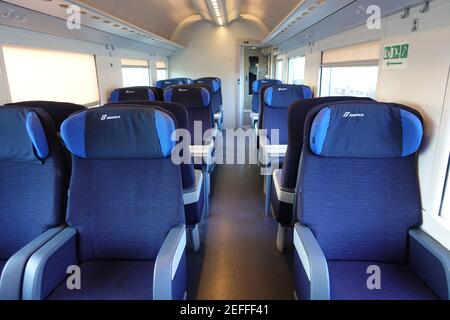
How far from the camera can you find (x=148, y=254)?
182 centimetres

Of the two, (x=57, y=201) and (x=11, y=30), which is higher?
(x=11, y=30)

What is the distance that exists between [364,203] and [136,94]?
10.5ft

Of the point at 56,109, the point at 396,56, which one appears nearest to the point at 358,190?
the point at 396,56

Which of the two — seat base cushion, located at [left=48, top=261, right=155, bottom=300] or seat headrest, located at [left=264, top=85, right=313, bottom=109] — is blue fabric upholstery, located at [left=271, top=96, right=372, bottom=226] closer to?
seat base cushion, located at [left=48, top=261, right=155, bottom=300]

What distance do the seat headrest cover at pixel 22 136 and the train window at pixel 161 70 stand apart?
6236 millimetres

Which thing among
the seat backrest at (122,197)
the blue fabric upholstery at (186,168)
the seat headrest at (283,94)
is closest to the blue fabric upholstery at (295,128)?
the blue fabric upholstery at (186,168)

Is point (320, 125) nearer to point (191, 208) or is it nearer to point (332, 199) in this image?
point (332, 199)

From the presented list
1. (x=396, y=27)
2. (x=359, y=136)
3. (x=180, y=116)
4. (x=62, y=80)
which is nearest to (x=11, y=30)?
(x=62, y=80)

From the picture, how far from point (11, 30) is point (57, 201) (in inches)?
66.6

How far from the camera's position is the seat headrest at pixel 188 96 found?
3.96 meters

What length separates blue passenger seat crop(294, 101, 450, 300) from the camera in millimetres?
1620

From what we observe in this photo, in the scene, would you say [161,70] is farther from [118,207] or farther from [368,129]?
[368,129]
